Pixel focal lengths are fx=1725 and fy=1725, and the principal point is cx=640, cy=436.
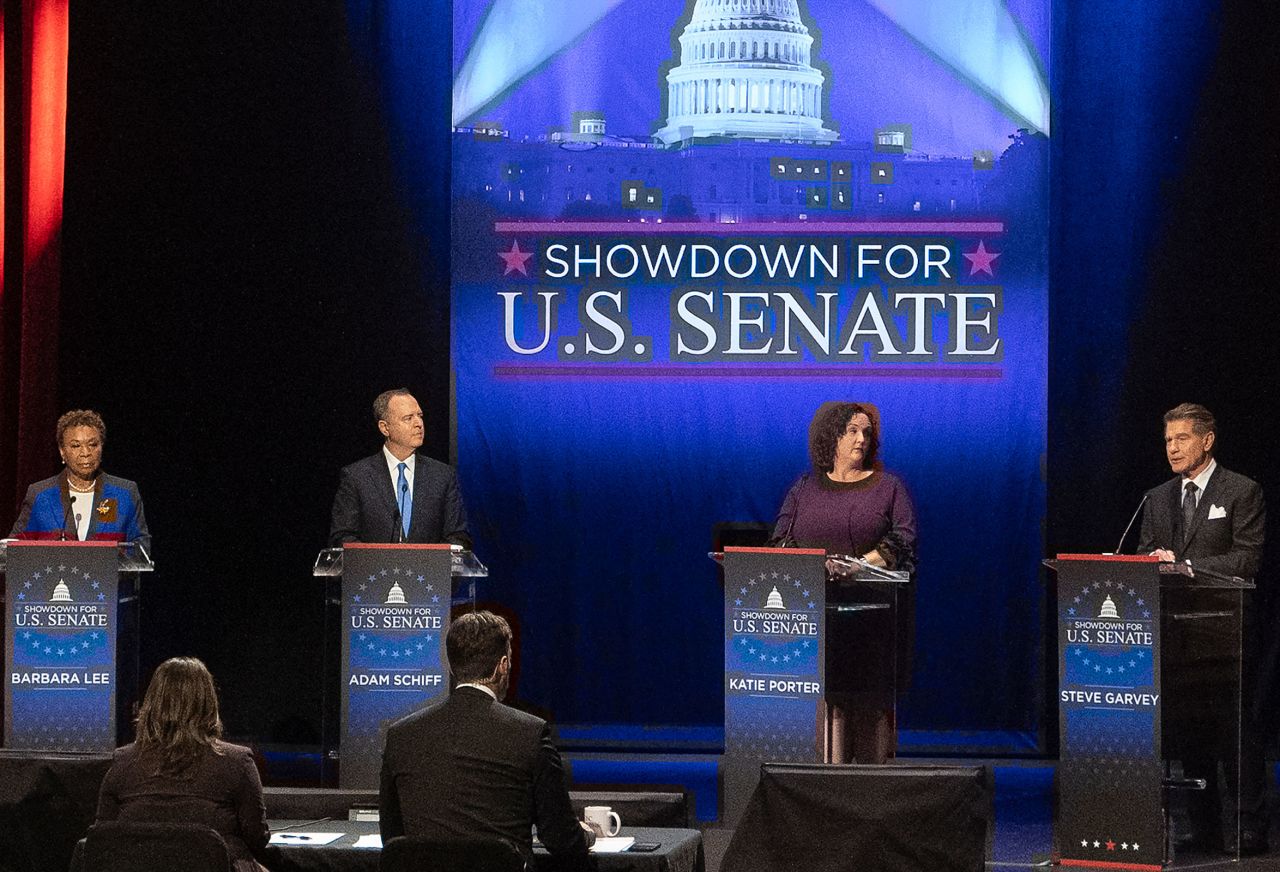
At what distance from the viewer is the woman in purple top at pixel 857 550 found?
5766mm

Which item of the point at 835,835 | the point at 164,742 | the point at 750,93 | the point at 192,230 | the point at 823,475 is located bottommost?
the point at 835,835

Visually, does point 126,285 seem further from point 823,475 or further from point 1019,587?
point 1019,587

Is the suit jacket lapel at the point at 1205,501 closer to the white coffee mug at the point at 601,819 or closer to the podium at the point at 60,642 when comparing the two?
the white coffee mug at the point at 601,819

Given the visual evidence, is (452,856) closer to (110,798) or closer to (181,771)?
(181,771)

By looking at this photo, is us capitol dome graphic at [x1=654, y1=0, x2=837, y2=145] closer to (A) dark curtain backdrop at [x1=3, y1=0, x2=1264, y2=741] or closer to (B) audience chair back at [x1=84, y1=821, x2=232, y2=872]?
(A) dark curtain backdrop at [x1=3, y1=0, x2=1264, y2=741]

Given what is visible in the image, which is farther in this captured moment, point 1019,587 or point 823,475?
point 1019,587

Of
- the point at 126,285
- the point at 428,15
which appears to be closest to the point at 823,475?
the point at 428,15

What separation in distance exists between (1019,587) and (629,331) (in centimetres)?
221

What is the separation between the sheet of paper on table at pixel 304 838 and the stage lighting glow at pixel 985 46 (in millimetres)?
4965

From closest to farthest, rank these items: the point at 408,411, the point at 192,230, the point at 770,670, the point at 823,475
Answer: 1. the point at 770,670
2. the point at 823,475
3. the point at 408,411
4. the point at 192,230

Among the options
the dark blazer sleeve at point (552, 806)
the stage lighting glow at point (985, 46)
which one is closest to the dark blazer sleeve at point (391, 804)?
the dark blazer sleeve at point (552, 806)

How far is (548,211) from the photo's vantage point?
328 inches

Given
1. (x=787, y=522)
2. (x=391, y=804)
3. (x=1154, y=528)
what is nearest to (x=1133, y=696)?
(x=1154, y=528)

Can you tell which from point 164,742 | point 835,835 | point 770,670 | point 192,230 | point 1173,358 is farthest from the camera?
point 192,230
